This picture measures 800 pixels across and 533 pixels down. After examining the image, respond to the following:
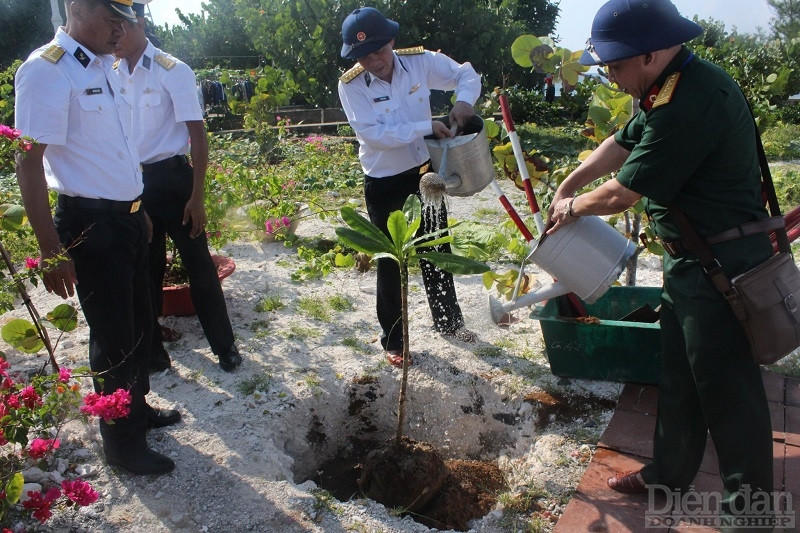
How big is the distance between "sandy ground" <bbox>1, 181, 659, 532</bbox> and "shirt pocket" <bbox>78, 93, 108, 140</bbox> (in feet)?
4.67

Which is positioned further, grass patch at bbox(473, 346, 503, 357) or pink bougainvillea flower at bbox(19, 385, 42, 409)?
grass patch at bbox(473, 346, 503, 357)

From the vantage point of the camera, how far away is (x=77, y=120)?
8.38ft

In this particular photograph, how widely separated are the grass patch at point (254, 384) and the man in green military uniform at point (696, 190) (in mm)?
2005

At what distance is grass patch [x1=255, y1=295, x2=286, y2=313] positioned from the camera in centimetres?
449

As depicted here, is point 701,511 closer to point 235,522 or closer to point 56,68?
point 235,522

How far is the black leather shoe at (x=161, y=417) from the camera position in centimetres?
317

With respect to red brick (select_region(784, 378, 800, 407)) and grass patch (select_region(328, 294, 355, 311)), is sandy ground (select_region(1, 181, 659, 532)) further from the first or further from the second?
red brick (select_region(784, 378, 800, 407))

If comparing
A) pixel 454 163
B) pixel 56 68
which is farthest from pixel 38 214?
pixel 454 163

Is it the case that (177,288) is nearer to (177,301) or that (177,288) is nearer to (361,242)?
(177,301)

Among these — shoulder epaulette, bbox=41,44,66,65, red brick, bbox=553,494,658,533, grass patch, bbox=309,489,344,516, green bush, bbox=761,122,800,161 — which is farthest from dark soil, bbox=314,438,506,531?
green bush, bbox=761,122,800,161

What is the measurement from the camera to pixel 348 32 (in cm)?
342

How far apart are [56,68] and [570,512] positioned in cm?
257

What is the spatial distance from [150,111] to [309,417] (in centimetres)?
175

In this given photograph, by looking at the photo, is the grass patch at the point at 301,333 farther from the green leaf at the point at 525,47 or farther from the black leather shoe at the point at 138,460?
the green leaf at the point at 525,47
